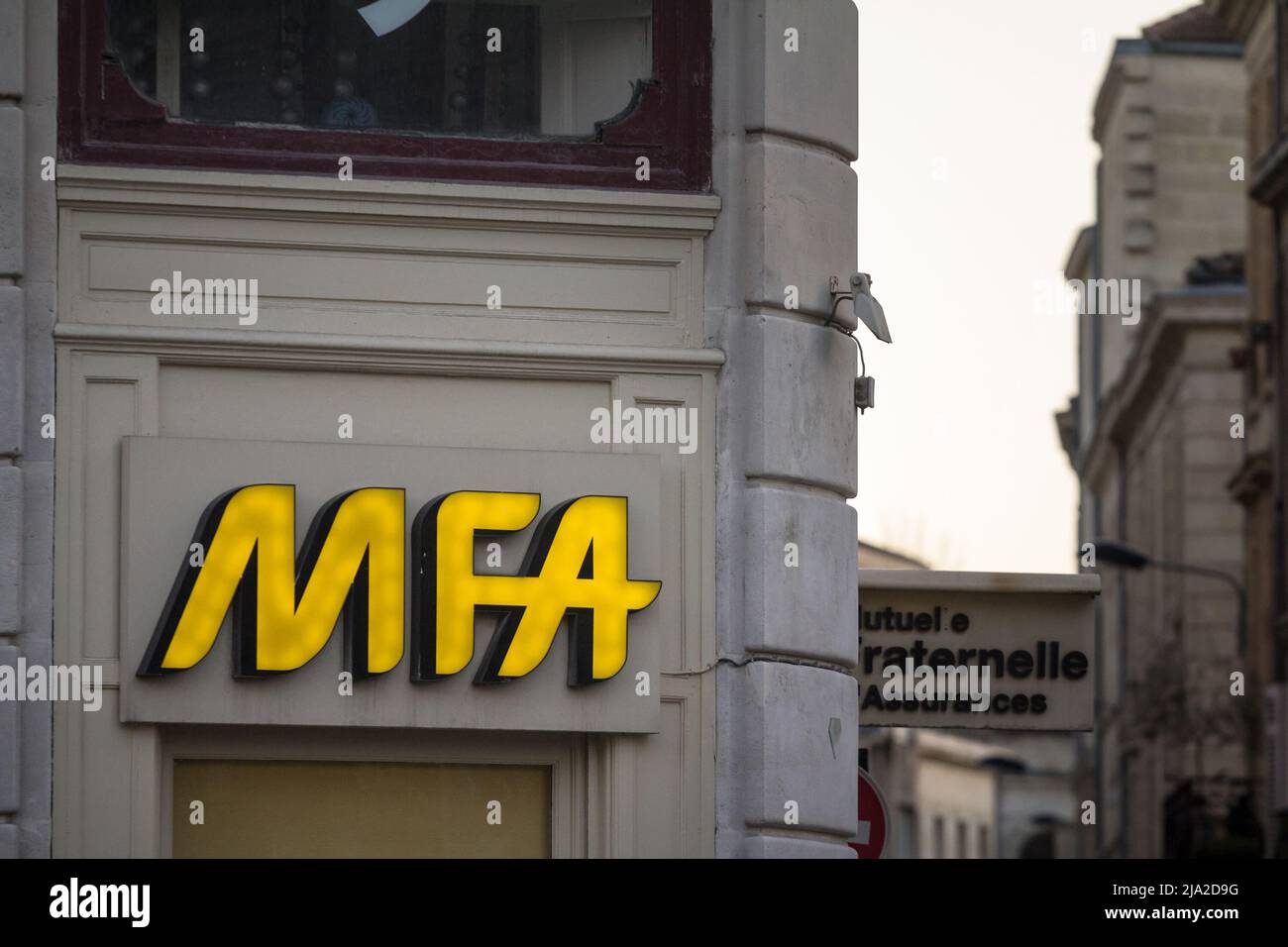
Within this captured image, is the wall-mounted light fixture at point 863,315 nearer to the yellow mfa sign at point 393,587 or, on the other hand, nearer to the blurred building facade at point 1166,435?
the yellow mfa sign at point 393,587

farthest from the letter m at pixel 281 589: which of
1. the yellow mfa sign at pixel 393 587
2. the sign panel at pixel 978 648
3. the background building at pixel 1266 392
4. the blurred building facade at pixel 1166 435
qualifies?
the blurred building facade at pixel 1166 435

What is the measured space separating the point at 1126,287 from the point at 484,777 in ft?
135

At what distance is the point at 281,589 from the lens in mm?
12477

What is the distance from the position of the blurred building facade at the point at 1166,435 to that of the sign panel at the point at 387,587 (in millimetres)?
27252

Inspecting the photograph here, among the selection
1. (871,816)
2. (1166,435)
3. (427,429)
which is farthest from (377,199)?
(1166,435)

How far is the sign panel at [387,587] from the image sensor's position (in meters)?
12.5

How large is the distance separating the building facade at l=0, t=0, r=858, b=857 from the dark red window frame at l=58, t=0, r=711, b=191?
2 cm

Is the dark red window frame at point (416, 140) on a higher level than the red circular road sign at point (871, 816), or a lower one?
higher

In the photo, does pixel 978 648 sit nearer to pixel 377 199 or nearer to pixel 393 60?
pixel 377 199

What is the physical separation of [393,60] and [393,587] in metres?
2.63

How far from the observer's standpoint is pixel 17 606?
12422 millimetres

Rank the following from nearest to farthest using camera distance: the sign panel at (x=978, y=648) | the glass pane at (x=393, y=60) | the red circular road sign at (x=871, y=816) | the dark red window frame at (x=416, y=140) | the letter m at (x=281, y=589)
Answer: the letter m at (x=281, y=589), the dark red window frame at (x=416, y=140), the glass pane at (x=393, y=60), the sign panel at (x=978, y=648), the red circular road sign at (x=871, y=816)

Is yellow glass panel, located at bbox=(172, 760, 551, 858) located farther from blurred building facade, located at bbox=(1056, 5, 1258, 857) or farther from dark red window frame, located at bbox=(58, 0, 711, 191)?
blurred building facade, located at bbox=(1056, 5, 1258, 857)
